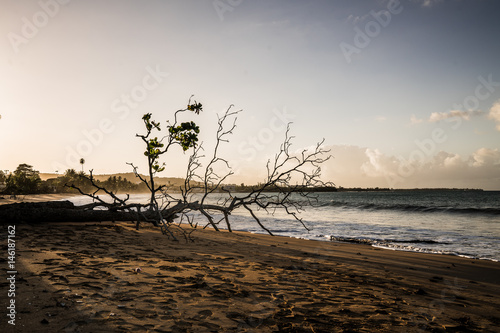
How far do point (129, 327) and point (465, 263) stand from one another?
26.5 ft

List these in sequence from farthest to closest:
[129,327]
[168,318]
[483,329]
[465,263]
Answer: [465,263] → [483,329] → [168,318] → [129,327]

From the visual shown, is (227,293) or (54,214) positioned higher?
(54,214)

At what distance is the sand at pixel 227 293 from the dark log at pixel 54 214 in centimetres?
278

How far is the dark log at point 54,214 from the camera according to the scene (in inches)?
308

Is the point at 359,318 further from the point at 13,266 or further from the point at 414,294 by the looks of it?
the point at 13,266

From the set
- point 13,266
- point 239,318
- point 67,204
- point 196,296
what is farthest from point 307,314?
point 67,204

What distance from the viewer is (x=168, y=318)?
2.64m

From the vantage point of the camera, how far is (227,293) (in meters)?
3.44

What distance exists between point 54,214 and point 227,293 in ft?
26.0

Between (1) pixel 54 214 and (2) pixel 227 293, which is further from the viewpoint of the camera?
(1) pixel 54 214

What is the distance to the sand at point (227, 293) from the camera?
2.61 meters

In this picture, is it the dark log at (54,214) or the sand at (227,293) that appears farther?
the dark log at (54,214)

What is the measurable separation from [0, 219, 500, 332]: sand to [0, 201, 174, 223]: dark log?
2780mm

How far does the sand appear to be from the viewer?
261 cm
